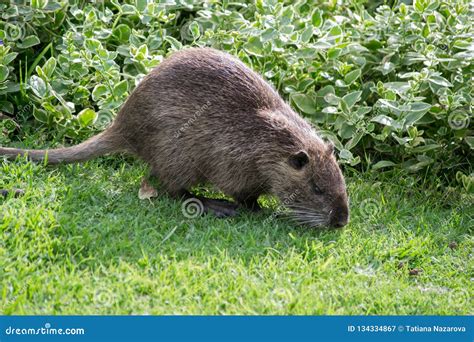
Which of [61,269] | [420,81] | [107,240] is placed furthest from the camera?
[420,81]

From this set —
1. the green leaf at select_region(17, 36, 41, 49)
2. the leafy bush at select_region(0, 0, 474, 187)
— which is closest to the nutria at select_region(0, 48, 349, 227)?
the leafy bush at select_region(0, 0, 474, 187)

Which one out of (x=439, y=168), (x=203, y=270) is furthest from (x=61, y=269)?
(x=439, y=168)

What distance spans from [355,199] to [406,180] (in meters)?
0.54

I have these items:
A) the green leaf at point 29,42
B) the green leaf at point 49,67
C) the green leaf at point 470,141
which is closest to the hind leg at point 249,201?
the green leaf at point 470,141

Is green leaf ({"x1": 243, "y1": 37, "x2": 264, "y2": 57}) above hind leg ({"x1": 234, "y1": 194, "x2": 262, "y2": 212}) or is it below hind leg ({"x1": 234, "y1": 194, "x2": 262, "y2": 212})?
above

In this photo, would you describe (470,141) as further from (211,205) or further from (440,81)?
(211,205)

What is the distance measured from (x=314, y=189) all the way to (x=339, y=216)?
0.27 meters

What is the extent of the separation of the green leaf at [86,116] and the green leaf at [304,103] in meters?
1.55

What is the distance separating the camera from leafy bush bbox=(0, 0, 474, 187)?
581cm

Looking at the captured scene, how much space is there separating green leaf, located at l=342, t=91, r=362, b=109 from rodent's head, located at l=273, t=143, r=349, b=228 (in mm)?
802

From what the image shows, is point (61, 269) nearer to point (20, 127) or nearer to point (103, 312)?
point (103, 312)

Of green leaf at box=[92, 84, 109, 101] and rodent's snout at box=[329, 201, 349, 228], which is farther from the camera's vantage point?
green leaf at box=[92, 84, 109, 101]

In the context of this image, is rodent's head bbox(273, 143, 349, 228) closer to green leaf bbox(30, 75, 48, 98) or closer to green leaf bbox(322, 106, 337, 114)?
green leaf bbox(322, 106, 337, 114)
